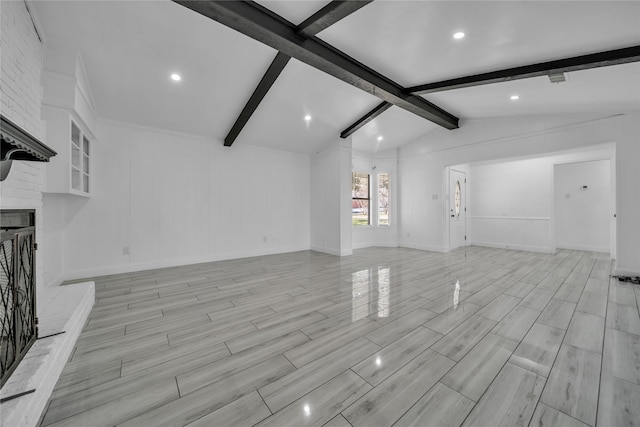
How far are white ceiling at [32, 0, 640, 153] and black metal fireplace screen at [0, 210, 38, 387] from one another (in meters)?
2.35

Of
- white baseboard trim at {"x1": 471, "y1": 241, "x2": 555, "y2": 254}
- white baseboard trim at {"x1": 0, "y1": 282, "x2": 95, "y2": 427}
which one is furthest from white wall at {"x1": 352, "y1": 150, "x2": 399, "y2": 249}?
white baseboard trim at {"x1": 0, "y1": 282, "x2": 95, "y2": 427}

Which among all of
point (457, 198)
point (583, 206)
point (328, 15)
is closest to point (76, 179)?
point (328, 15)

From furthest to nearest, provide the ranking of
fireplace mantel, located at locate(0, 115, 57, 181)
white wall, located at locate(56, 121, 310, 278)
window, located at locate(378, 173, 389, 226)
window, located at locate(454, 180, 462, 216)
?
window, located at locate(378, 173, 389, 226), window, located at locate(454, 180, 462, 216), white wall, located at locate(56, 121, 310, 278), fireplace mantel, located at locate(0, 115, 57, 181)

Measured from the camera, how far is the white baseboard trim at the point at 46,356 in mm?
1165

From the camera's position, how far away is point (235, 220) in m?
5.57

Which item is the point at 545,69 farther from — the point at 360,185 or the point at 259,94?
the point at 360,185

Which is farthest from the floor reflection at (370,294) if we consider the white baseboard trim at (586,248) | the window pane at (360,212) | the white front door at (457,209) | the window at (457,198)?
the white baseboard trim at (586,248)

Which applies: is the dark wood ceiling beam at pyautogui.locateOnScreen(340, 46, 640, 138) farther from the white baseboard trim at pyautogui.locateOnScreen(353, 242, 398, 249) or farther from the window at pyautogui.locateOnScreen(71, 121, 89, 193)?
the window at pyautogui.locateOnScreen(71, 121, 89, 193)

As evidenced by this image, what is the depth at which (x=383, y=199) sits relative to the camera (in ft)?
24.6

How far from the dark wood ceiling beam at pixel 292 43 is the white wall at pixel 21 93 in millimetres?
1375

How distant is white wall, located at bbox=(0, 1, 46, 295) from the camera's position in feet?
6.08

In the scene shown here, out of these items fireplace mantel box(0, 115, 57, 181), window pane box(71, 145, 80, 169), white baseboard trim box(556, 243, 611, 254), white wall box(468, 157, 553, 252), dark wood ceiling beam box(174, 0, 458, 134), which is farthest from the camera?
white wall box(468, 157, 553, 252)

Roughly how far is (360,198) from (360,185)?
0.41 metres

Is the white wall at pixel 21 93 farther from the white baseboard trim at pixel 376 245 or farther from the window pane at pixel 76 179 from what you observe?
the white baseboard trim at pixel 376 245
